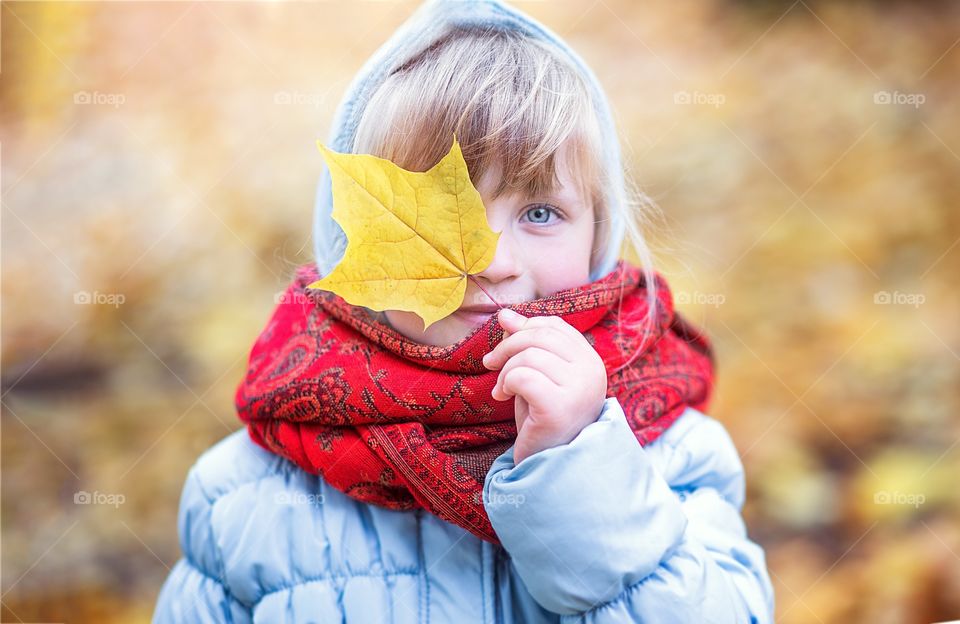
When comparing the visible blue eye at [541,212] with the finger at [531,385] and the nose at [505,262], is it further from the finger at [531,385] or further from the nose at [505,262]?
the finger at [531,385]

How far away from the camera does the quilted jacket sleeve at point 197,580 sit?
123cm

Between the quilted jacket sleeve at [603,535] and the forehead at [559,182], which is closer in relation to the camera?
the quilted jacket sleeve at [603,535]

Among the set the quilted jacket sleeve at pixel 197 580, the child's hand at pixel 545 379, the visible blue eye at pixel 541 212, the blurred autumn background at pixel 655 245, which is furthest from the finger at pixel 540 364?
the blurred autumn background at pixel 655 245

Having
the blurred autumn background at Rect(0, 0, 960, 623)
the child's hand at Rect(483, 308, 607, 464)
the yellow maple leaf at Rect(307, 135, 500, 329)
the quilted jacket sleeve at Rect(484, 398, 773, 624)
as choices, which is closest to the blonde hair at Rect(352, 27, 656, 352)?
the yellow maple leaf at Rect(307, 135, 500, 329)

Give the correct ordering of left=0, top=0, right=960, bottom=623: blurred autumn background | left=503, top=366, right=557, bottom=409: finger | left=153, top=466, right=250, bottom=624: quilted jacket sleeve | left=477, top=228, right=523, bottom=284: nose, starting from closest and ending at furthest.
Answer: left=503, top=366, right=557, bottom=409: finger, left=477, top=228, right=523, bottom=284: nose, left=153, top=466, right=250, bottom=624: quilted jacket sleeve, left=0, top=0, right=960, bottom=623: blurred autumn background

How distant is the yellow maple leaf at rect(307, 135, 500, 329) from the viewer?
0.97 m

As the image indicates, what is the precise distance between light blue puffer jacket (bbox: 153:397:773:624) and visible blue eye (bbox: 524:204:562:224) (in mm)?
280

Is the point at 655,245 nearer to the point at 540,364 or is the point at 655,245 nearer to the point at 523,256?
the point at 523,256

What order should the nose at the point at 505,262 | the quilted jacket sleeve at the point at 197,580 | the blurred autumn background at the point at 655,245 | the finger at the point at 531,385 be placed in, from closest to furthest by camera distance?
1. the finger at the point at 531,385
2. the nose at the point at 505,262
3. the quilted jacket sleeve at the point at 197,580
4. the blurred autumn background at the point at 655,245

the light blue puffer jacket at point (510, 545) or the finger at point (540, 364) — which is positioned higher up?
the finger at point (540, 364)

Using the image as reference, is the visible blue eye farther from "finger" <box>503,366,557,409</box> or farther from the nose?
"finger" <box>503,366,557,409</box>

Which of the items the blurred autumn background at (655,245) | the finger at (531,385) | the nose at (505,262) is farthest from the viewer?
the blurred autumn background at (655,245)

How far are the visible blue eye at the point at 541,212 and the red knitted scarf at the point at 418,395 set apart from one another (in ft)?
0.37

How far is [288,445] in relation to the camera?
3.90 ft
